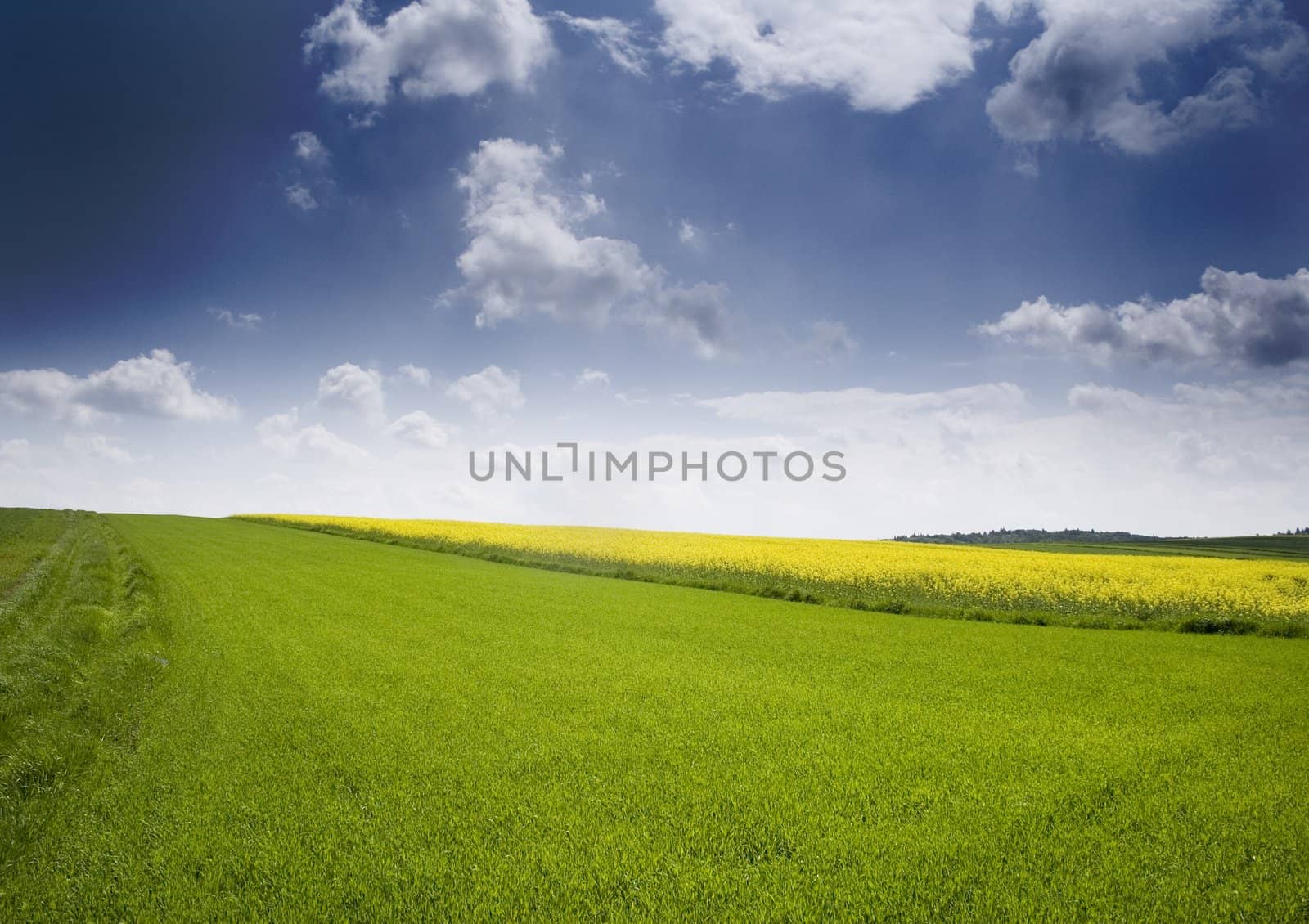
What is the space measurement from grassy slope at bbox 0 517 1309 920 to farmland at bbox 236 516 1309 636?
677 centimetres

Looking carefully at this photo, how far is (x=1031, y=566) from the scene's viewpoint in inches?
1073

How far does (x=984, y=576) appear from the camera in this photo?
75.2ft

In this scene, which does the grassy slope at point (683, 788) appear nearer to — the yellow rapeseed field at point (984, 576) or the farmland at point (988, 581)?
the farmland at point (988, 581)

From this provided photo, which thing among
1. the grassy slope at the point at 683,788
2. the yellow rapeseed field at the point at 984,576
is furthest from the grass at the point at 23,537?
the yellow rapeseed field at the point at 984,576

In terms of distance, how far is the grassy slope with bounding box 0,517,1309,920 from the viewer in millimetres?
4617

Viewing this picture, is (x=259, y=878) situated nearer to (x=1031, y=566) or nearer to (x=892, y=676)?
(x=892, y=676)

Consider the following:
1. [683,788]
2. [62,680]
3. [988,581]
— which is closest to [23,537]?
[62,680]

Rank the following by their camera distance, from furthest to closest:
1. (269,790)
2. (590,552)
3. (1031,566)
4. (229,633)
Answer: (590,552) → (1031,566) → (229,633) → (269,790)

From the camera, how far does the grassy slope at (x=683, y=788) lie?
4.62 metres

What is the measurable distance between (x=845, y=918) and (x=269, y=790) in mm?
5061

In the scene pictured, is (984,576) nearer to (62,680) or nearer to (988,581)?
(988,581)

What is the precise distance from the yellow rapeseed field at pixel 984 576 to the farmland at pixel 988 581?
5 cm

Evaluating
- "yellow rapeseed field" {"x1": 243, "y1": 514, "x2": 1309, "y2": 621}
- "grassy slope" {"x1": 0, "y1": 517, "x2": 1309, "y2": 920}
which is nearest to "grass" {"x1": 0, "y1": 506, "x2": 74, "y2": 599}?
"grassy slope" {"x1": 0, "y1": 517, "x2": 1309, "y2": 920}

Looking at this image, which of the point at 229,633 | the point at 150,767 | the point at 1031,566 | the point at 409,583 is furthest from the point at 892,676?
the point at 1031,566
